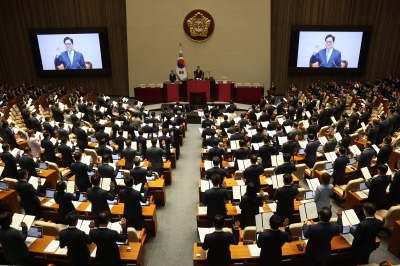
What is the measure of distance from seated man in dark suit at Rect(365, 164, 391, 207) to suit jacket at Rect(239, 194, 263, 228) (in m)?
2.34

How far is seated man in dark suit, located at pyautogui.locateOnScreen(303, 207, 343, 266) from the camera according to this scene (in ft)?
14.3

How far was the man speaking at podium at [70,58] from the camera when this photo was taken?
1837 centimetres

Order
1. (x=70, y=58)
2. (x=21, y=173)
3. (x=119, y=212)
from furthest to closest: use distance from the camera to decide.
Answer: (x=70, y=58), (x=119, y=212), (x=21, y=173)

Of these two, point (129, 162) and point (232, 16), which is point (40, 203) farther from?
point (232, 16)

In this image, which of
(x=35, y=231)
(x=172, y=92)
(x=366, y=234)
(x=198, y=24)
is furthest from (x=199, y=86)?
(x=366, y=234)

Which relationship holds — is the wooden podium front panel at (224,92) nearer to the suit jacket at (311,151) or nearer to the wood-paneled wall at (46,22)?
the wood-paneled wall at (46,22)

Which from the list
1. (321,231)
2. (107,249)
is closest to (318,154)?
(321,231)

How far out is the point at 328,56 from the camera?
18188 millimetres

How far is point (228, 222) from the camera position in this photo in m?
6.03

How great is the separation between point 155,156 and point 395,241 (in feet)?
17.1

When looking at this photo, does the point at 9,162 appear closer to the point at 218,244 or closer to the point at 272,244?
the point at 218,244

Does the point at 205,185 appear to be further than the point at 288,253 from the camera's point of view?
Yes

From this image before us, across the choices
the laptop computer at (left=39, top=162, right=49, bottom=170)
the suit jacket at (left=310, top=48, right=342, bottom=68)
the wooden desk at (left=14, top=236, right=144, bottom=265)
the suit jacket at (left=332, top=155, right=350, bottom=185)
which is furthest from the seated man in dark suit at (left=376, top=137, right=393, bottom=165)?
the suit jacket at (left=310, top=48, right=342, bottom=68)

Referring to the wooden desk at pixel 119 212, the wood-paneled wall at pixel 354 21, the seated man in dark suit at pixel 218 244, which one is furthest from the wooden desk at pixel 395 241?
the wood-paneled wall at pixel 354 21
